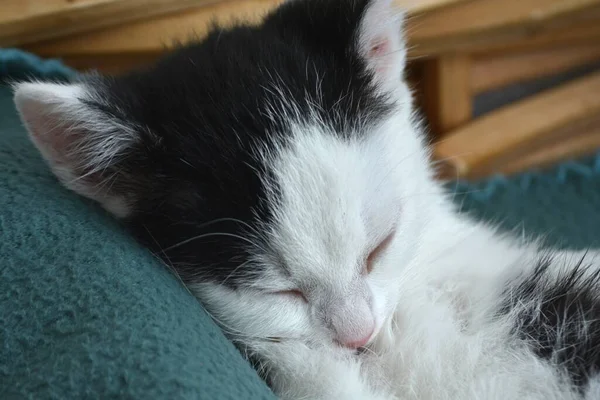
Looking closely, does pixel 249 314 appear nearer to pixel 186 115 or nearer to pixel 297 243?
pixel 297 243

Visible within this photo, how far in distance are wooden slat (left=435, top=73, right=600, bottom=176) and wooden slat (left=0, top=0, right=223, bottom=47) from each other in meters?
0.94

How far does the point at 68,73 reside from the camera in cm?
145

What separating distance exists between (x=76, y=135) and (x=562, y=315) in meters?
0.75

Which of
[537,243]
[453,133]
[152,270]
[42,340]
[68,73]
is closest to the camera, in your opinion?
[42,340]

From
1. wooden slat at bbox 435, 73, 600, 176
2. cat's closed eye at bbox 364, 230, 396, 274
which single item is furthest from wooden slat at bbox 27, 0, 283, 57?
cat's closed eye at bbox 364, 230, 396, 274

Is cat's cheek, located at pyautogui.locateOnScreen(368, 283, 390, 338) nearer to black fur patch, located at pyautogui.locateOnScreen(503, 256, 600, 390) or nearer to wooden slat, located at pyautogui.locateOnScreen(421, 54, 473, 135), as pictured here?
black fur patch, located at pyautogui.locateOnScreen(503, 256, 600, 390)

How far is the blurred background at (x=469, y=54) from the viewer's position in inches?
62.1

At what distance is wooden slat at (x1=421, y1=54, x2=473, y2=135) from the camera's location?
6.64ft

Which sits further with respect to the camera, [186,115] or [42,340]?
[186,115]

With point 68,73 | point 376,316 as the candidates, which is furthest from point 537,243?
point 68,73

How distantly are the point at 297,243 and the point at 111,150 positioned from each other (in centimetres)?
30

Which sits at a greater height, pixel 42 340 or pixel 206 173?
pixel 206 173

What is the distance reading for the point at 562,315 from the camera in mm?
901

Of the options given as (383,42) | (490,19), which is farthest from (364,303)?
(490,19)
